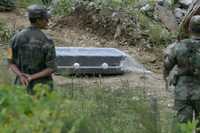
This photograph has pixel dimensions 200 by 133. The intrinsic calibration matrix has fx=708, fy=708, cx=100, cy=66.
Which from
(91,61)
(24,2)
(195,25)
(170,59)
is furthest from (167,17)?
(195,25)

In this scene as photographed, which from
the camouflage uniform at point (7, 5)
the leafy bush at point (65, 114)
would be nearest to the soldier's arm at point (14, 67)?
the leafy bush at point (65, 114)

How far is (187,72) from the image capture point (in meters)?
Answer: 5.73

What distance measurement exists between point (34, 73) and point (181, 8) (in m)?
9.34

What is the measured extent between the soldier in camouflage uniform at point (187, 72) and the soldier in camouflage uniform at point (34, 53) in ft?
3.24

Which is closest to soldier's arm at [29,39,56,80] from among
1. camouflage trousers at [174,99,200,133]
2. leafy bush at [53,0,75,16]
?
camouflage trousers at [174,99,200,133]

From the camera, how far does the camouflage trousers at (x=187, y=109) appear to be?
5734 millimetres

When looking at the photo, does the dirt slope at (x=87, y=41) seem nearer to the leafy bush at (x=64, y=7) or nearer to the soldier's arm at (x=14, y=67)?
the leafy bush at (x=64, y=7)

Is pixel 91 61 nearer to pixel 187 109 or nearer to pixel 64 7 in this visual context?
pixel 64 7

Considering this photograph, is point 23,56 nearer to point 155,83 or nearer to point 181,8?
point 155,83

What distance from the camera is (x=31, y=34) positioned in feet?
19.2

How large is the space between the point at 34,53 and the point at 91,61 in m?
4.84

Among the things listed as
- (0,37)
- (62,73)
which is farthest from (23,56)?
(0,37)

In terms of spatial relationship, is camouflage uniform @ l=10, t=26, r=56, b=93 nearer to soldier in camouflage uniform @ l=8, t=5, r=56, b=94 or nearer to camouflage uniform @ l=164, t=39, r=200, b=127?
soldier in camouflage uniform @ l=8, t=5, r=56, b=94

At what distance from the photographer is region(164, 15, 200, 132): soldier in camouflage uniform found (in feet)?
18.6
